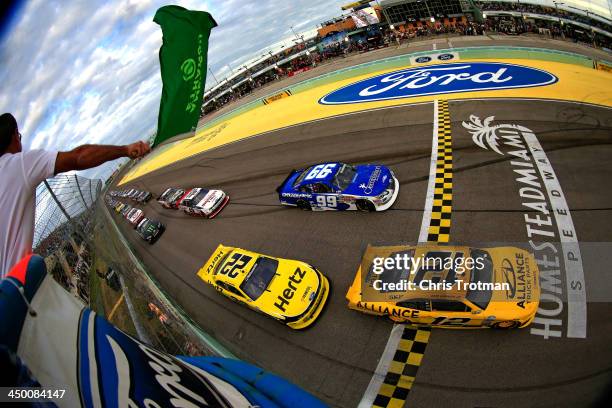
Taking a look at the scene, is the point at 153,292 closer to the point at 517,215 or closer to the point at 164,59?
the point at 164,59

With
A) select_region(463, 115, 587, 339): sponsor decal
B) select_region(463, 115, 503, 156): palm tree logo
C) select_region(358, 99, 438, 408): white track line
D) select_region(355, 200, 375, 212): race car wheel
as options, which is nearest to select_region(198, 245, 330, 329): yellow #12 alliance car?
select_region(358, 99, 438, 408): white track line

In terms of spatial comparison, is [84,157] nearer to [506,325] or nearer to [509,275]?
[506,325]

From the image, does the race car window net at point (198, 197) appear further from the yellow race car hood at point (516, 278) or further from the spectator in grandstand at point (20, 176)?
the spectator in grandstand at point (20, 176)

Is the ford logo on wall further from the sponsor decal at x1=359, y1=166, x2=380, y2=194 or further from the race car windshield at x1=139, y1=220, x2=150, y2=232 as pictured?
the race car windshield at x1=139, y1=220, x2=150, y2=232

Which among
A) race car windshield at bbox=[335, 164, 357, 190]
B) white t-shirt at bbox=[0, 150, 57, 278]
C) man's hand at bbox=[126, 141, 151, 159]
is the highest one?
race car windshield at bbox=[335, 164, 357, 190]

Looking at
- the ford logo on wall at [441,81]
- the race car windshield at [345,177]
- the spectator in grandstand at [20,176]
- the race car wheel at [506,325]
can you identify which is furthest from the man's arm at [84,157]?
the ford logo on wall at [441,81]

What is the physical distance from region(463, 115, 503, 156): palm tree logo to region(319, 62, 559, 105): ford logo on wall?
3.97 meters

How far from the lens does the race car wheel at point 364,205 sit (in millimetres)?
11743

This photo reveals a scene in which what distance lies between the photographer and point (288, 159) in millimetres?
18766

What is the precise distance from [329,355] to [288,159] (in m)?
12.4

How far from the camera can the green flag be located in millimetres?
4504

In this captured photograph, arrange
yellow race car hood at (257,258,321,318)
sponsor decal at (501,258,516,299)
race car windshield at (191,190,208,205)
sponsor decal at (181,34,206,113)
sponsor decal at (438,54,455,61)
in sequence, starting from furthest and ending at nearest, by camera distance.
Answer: sponsor decal at (438,54,455,61) → race car windshield at (191,190,208,205) → yellow race car hood at (257,258,321,318) → sponsor decal at (501,258,516,299) → sponsor decal at (181,34,206,113)

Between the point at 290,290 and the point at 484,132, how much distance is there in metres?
10.9

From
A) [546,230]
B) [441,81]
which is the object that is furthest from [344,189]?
[441,81]
